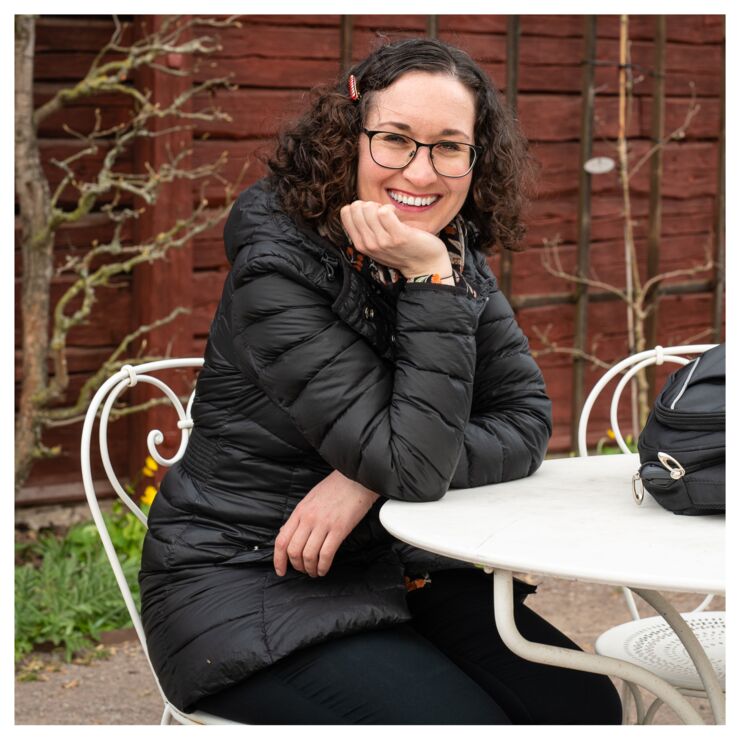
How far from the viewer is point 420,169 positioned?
2193 millimetres

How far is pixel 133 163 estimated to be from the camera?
4.50 metres

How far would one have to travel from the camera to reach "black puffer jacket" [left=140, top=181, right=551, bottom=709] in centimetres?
202

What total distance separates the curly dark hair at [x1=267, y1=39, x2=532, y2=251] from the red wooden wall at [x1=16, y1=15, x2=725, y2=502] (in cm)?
151

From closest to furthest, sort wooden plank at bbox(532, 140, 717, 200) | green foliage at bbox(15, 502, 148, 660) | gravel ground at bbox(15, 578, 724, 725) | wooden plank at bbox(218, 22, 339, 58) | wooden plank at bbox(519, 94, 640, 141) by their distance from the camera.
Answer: gravel ground at bbox(15, 578, 724, 725)
green foliage at bbox(15, 502, 148, 660)
wooden plank at bbox(218, 22, 339, 58)
wooden plank at bbox(519, 94, 640, 141)
wooden plank at bbox(532, 140, 717, 200)

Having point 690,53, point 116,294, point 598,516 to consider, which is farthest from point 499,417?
point 690,53

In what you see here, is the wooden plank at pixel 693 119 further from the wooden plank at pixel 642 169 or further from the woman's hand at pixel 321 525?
the woman's hand at pixel 321 525

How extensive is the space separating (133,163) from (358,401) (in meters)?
2.73

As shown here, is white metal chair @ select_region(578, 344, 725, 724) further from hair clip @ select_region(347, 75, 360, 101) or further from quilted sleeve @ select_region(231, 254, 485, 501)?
hair clip @ select_region(347, 75, 360, 101)

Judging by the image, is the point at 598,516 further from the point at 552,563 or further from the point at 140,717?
the point at 140,717

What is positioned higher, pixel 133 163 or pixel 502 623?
pixel 133 163

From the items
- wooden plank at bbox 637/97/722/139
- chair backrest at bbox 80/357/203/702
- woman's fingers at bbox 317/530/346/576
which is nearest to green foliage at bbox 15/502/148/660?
chair backrest at bbox 80/357/203/702

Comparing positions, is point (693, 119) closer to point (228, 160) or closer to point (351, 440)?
point (228, 160)

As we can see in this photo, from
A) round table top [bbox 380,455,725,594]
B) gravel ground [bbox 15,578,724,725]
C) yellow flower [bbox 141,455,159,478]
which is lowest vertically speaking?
gravel ground [bbox 15,578,724,725]

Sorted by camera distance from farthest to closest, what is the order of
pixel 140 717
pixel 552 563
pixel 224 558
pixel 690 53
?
pixel 690 53 → pixel 140 717 → pixel 224 558 → pixel 552 563
